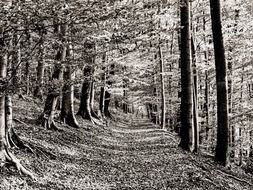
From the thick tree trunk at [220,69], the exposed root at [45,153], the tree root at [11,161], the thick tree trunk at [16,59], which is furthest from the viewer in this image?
the thick tree trunk at [220,69]

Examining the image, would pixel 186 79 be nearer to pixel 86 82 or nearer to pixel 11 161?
pixel 86 82

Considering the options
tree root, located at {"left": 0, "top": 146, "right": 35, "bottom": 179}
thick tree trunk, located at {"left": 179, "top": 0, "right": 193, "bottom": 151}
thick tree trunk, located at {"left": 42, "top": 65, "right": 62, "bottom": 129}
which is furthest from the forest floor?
thick tree trunk, located at {"left": 179, "top": 0, "right": 193, "bottom": 151}

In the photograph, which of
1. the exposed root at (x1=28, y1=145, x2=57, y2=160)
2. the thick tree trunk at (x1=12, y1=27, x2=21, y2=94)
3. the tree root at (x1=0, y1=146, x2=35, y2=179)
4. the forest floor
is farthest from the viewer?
the exposed root at (x1=28, y1=145, x2=57, y2=160)

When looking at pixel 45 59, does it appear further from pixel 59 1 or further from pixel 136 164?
pixel 136 164

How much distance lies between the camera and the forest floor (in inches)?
325

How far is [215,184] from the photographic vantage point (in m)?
9.89

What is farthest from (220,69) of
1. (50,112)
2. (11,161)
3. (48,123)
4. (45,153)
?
(11,161)

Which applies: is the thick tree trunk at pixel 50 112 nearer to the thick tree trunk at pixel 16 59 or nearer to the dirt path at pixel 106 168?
the dirt path at pixel 106 168

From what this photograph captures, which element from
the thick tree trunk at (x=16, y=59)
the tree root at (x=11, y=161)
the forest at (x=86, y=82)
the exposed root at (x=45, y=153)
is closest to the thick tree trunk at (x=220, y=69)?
the forest at (x=86, y=82)

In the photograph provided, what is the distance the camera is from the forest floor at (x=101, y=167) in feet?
27.1

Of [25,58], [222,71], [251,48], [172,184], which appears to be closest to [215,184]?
[172,184]

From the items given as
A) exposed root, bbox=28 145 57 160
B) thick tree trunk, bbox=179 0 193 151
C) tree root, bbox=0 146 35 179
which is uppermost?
thick tree trunk, bbox=179 0 193 151

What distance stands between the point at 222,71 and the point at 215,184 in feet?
13.7

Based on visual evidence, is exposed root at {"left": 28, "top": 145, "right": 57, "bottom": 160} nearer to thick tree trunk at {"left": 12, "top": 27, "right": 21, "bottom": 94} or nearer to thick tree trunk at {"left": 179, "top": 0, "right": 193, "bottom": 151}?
thick tree trunk at {"left": 12, "top": 27, "right": 21, "bottom": 94}
